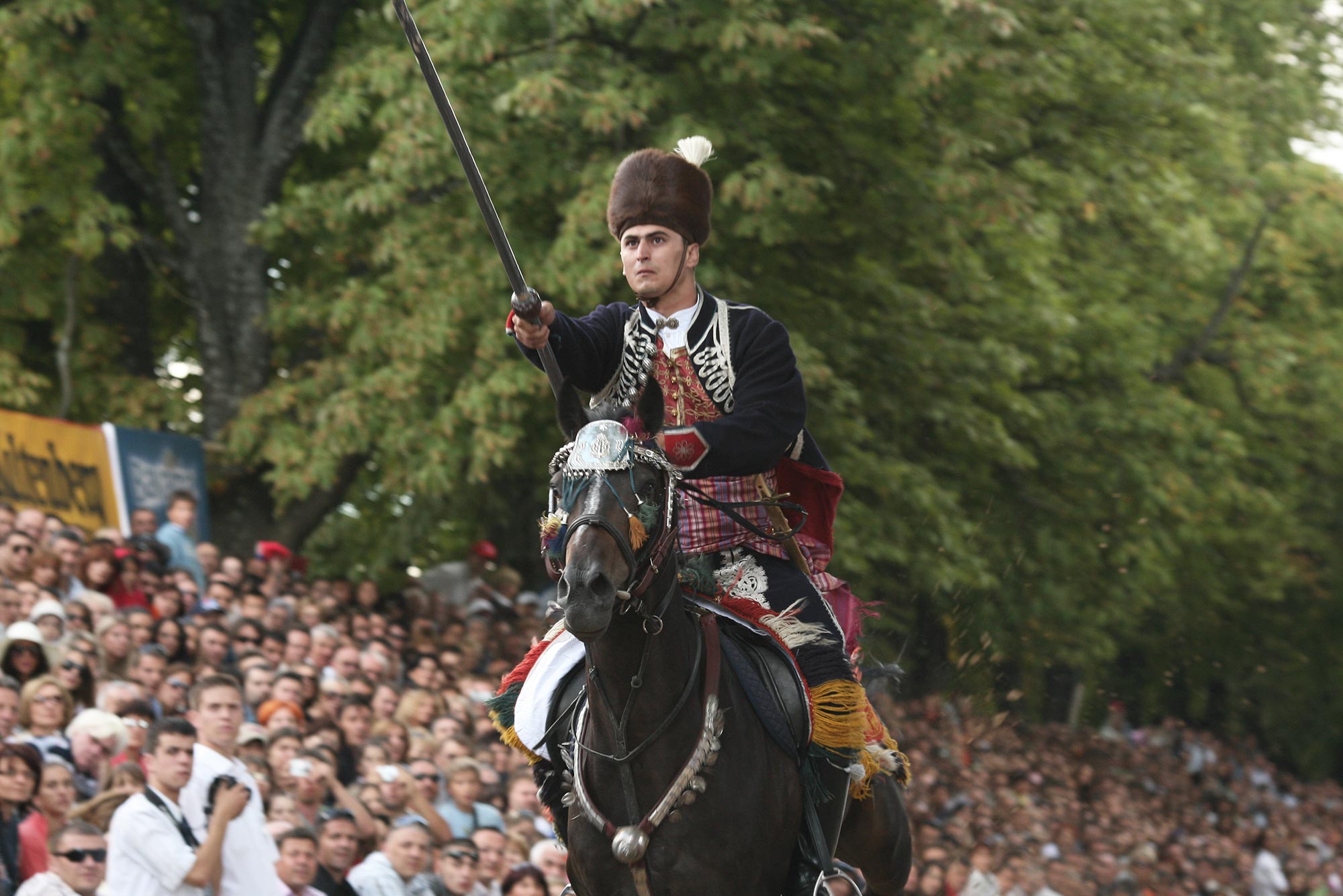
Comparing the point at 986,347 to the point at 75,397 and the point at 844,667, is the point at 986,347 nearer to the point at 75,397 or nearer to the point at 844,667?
the point at 75,397

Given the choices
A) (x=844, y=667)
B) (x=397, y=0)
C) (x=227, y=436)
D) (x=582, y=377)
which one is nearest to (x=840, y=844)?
(x=844, y=667)

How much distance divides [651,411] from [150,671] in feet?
17.3

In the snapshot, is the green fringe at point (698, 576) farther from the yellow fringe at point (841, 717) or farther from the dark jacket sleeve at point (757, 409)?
the yellow fringe at point (841, 717)

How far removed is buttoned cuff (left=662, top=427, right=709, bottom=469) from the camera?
555 cm

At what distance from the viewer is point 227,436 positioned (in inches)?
688

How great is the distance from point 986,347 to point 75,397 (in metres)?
10.2

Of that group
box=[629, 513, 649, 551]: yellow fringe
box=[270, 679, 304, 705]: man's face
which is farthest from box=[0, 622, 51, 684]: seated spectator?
box=[629, 513, 649, 551]: yellow fringe

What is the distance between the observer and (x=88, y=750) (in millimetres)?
8359

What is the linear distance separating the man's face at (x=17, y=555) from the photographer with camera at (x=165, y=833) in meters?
3.81

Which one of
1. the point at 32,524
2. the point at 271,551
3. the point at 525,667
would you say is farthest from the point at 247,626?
the point at 525,667

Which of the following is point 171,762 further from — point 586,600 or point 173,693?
point 586,600

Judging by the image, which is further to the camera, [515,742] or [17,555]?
[17,555]

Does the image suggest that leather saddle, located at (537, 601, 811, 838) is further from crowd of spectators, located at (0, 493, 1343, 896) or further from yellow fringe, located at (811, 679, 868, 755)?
crowd of spectators, located at (0, 493, 1343, 896)

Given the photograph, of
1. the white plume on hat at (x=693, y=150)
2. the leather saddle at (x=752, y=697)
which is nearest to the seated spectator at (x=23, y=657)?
the leather saddle at (x=752, y=697)
